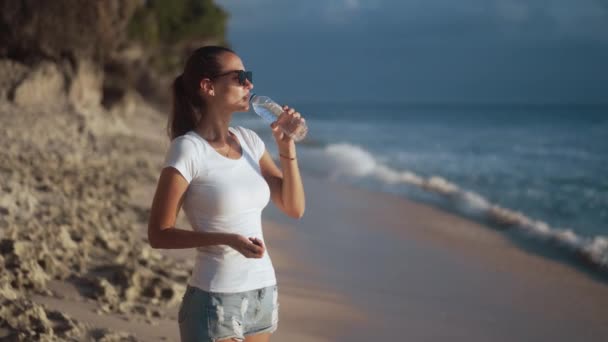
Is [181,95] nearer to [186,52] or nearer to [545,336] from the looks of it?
[545,336]

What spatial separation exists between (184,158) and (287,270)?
4.33 m

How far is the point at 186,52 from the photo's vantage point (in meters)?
38.0

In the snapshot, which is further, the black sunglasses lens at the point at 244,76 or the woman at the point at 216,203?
the black sunglasses lens at the point at 244,76

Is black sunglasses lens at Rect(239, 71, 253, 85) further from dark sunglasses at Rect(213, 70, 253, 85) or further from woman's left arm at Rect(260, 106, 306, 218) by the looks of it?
woman's left arm at Rect(260, 106, 306, 218)

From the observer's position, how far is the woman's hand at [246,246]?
2.22m

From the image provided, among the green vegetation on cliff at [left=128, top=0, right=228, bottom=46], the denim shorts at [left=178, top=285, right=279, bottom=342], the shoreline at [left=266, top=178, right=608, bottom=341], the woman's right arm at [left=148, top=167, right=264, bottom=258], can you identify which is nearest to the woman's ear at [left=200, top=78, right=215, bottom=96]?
the woman's right arm at [left=148, top=167, right=264, bottom=258]

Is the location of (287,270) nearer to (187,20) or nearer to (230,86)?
(230,86)

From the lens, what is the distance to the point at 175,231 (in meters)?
2.28

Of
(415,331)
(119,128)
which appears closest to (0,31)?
(119,128)

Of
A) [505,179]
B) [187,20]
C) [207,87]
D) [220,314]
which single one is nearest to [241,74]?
[207,87]

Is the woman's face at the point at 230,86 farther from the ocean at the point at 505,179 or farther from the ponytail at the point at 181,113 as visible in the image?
the ocean at the point at 505,179

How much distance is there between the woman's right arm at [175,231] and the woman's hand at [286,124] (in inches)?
15.3

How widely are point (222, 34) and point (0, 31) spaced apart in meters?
26.5

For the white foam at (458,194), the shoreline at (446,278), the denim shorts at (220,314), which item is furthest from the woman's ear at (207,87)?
the white foam at (458,194)
